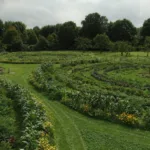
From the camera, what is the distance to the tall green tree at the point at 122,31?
3915 inches

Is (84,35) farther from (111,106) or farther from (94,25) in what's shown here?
(111,106)

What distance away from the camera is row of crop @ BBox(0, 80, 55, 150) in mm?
15547

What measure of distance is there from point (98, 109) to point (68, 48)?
76.8 meters

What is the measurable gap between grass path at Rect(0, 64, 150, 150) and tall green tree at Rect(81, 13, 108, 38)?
79.8m

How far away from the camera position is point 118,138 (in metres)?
19.0

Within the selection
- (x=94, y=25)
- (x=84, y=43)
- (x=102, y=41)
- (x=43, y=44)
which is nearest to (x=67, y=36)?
(x=43, y=44)

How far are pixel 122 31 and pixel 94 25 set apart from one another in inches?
385

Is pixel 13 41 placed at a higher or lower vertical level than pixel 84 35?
lower

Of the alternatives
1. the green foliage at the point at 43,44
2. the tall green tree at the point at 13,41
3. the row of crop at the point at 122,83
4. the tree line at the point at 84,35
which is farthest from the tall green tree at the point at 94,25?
the row of crop at the point at 122,83

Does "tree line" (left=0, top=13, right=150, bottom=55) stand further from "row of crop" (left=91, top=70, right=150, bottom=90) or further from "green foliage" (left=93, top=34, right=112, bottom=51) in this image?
"row of crop" (left=91, top=70, right=150, bottom=90)

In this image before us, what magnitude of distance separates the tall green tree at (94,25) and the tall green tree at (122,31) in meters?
3.18

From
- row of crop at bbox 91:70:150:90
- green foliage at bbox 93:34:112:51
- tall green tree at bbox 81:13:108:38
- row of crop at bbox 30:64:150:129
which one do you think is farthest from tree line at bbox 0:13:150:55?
row of crop at bbox 30:64:150:129

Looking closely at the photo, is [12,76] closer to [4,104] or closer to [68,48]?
[4,104]

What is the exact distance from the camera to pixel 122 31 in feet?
326
